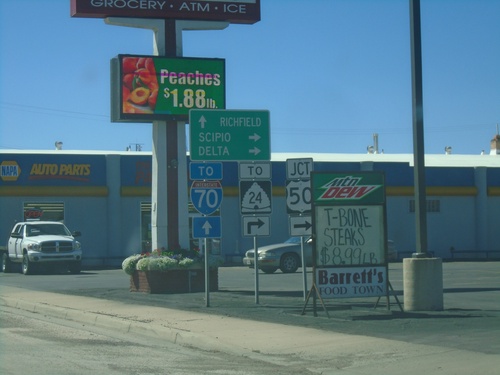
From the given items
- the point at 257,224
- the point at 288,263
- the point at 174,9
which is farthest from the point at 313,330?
the point at 288,263

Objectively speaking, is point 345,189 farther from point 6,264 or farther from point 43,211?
point 43,211

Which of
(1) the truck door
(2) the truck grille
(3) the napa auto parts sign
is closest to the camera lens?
(3) the napa auto parts sign

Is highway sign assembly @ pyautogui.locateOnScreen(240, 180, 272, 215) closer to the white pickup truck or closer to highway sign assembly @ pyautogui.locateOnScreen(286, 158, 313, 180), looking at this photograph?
highway sign assembly @ pyautogui.locateOnScreen(286, 158, 313, 180)

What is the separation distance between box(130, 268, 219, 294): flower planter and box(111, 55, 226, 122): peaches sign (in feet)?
12.9

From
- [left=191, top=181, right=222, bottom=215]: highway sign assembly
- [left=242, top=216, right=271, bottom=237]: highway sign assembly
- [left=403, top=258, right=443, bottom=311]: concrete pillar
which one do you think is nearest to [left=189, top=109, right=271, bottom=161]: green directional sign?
[left=191, top=181, right=222, bottom=215]: highway sign assembly

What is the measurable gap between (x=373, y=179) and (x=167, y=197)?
7450mm

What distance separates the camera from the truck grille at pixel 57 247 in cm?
3241

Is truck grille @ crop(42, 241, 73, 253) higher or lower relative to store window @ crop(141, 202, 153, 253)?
lower

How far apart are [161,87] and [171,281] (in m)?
4.96

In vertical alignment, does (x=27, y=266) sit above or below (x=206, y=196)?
below

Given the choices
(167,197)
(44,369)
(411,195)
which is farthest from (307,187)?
(411,195)

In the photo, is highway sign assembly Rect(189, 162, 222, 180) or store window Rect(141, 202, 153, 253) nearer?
highway sign assembly Rect(189, 162, 222, 180)

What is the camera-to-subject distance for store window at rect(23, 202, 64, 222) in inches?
1596

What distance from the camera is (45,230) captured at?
33.8m
